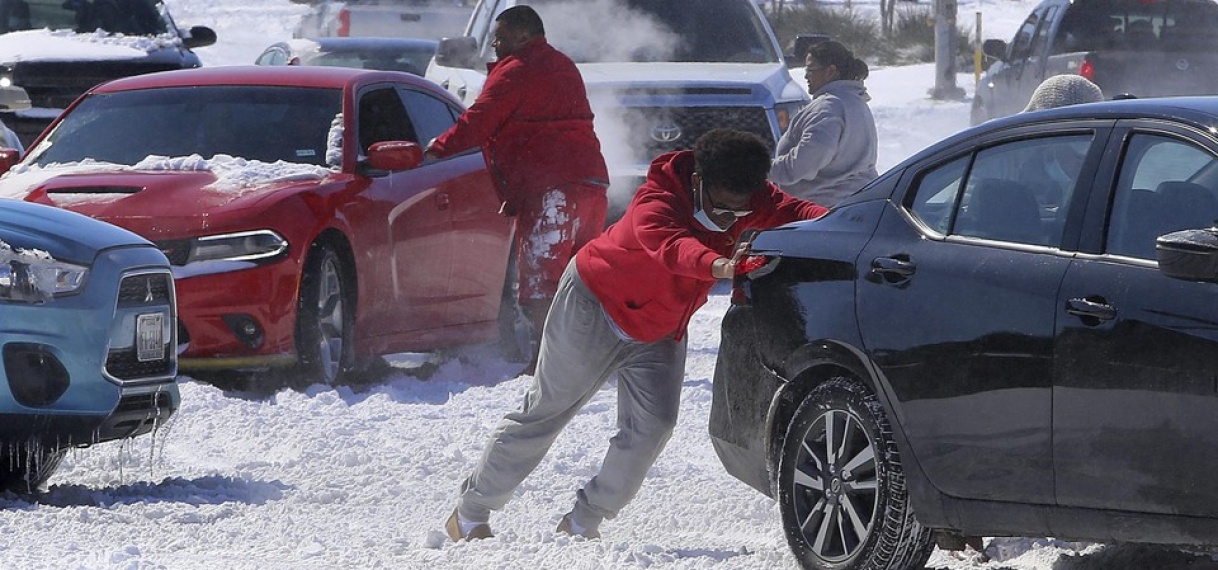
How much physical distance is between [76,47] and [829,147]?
29.9 feet

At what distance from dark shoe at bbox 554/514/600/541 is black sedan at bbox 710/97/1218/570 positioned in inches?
21.5

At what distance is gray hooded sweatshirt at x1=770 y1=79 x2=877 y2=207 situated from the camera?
10.3 meters

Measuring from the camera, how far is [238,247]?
31.2 ft

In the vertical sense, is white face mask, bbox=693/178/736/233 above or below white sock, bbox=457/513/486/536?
above

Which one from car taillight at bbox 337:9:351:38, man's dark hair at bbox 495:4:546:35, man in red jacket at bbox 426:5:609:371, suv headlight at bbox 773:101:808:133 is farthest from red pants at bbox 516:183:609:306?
car taillight at bbox 337:9:351:38

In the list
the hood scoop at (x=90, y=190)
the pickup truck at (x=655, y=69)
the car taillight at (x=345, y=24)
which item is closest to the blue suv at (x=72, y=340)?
the hood scoop at (x=90, y=190)

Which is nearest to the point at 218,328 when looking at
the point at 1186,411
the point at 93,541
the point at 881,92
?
the point at 93,541

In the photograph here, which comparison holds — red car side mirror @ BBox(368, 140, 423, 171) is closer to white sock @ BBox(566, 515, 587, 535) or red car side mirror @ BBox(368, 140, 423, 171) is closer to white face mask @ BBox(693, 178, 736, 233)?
white sock @ BBox(566, 515, 587, 535)

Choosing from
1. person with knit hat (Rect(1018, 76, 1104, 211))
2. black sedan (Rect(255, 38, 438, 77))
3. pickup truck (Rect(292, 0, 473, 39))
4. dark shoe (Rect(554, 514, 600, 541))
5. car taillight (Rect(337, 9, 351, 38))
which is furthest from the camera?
car taillight (Rect(337, 9, 351, 38))

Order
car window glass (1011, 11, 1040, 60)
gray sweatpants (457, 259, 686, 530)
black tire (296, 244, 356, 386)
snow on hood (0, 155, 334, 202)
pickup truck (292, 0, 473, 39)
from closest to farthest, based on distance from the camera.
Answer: gray sweatpants (457, 259, 686, 530) < black tire (296, 244, 356, 386) < snow on hood (0, 155, 334, 202) < car window glass (1011, 11, 1040, 60) < pickup truck (292, 0, 473, 39)

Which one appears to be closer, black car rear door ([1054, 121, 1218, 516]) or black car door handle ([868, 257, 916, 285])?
black car rear door ([1054, 121, 1218, 516])

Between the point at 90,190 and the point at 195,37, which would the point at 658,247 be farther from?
the point at 195,37

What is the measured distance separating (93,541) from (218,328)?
293cm

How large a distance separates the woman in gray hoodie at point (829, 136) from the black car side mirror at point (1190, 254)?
17.9 ft
